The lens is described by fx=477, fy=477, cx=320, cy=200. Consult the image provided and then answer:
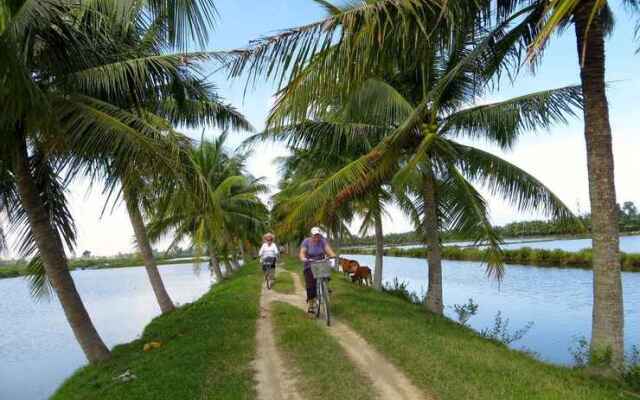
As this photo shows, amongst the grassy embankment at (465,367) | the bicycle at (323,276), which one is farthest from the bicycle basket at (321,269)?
the grassy embankment at (465,367)

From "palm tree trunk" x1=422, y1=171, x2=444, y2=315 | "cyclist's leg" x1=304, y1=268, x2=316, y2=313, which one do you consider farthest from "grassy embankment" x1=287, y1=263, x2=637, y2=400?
"palm tree trunk" x1=422, y1=171, x2=444, y2=315

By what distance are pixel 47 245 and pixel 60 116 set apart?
2.45 metres

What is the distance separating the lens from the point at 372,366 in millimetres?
6414

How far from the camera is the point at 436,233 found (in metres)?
11.5

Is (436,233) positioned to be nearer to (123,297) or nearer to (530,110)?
(530,110)

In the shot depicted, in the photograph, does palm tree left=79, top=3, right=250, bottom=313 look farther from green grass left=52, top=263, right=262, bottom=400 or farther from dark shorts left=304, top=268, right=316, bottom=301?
dark shorts left=304, top=268, right=316, bottom=301

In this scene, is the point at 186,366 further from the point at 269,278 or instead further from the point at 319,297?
the point at 269,278

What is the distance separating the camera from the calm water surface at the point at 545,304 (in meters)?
12.4

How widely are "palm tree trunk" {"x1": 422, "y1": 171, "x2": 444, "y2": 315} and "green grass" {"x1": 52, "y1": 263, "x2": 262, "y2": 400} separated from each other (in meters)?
4.32

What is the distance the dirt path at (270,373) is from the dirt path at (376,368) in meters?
0.98

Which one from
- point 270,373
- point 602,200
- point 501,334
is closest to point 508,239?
point 501,334

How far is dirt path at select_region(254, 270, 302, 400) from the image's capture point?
5.56m

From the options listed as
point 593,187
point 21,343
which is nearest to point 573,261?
point 593,187

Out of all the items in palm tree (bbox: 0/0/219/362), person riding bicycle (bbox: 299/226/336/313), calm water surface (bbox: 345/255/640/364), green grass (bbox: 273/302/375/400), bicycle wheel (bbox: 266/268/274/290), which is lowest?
calm water surface (bbox: 345/255/640/364)
